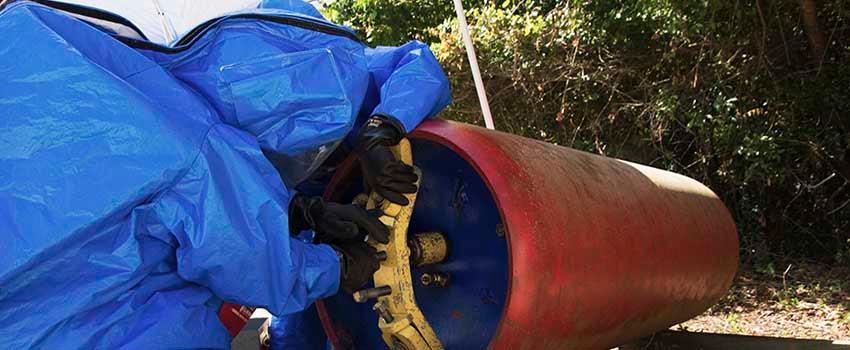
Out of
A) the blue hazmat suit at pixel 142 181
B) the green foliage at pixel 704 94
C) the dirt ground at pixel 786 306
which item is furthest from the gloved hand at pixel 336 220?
the green foliage at pixel 704 94

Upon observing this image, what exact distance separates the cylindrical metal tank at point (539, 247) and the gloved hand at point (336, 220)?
29cm

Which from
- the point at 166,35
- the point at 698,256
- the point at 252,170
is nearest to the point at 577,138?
the point at 698,256

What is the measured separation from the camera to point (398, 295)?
1.99 m

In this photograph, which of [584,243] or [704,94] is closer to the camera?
[584,243]

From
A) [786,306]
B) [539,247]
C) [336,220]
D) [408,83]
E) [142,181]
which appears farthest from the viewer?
[786,306]

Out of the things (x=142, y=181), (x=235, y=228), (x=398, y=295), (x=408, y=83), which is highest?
(x=408, y=83)

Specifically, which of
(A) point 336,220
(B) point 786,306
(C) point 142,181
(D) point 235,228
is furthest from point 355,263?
(B) point 786,306

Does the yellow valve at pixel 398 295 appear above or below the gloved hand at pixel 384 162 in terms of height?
below

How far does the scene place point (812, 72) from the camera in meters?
4.07

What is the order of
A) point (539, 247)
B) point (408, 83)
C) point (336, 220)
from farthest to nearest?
1. point (408, 83)
2. point (336, 220)
3. point (539, 247)

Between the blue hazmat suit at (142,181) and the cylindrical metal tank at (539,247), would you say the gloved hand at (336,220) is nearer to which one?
the blue hazmat suit at (142,181)

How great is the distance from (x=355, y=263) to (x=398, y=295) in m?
0.16

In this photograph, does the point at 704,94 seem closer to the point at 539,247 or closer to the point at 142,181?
the point at 539,247

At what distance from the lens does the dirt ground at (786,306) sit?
346 centimetres
